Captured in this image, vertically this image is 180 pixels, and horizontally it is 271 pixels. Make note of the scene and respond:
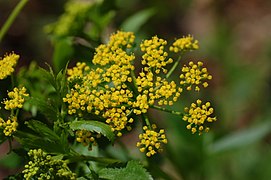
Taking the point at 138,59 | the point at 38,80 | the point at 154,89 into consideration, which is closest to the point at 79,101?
the point at 154,89

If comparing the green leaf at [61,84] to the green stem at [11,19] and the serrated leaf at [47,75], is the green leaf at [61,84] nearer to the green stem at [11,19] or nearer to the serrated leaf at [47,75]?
the serrated leaf at [47,75]

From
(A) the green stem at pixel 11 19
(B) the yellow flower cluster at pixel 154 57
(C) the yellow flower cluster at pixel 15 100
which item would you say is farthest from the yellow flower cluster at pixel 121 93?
(A) the green stem at pixel 11 19

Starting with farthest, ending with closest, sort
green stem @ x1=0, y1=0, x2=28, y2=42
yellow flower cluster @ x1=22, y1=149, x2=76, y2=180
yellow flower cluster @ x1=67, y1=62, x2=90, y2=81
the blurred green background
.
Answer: the blurred green background
green stem @ x1=0, y1=0, x2=28, y2=42
yellow flower cluster @ x1=67, y1=62, x2=90, y2=81
yellow flower cluster @ x1=22, y1=149, x2=76, y2=180

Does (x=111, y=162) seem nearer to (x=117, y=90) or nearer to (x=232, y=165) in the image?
(x=117, y=90)

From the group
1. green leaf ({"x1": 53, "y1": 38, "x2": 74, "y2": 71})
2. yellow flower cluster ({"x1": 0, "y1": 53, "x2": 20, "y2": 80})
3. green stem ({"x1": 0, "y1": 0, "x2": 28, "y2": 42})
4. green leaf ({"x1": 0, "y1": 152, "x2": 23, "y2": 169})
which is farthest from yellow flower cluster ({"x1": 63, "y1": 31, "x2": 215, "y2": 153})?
green leaf ({"x1": 0, "y1": 152, "x2": 23, "y2": 169})

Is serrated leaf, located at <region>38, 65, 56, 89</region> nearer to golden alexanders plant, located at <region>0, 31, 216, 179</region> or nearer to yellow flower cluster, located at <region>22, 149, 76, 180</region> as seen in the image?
golden alexanders plant, located at <region>0, 31, 216, 179</region>
